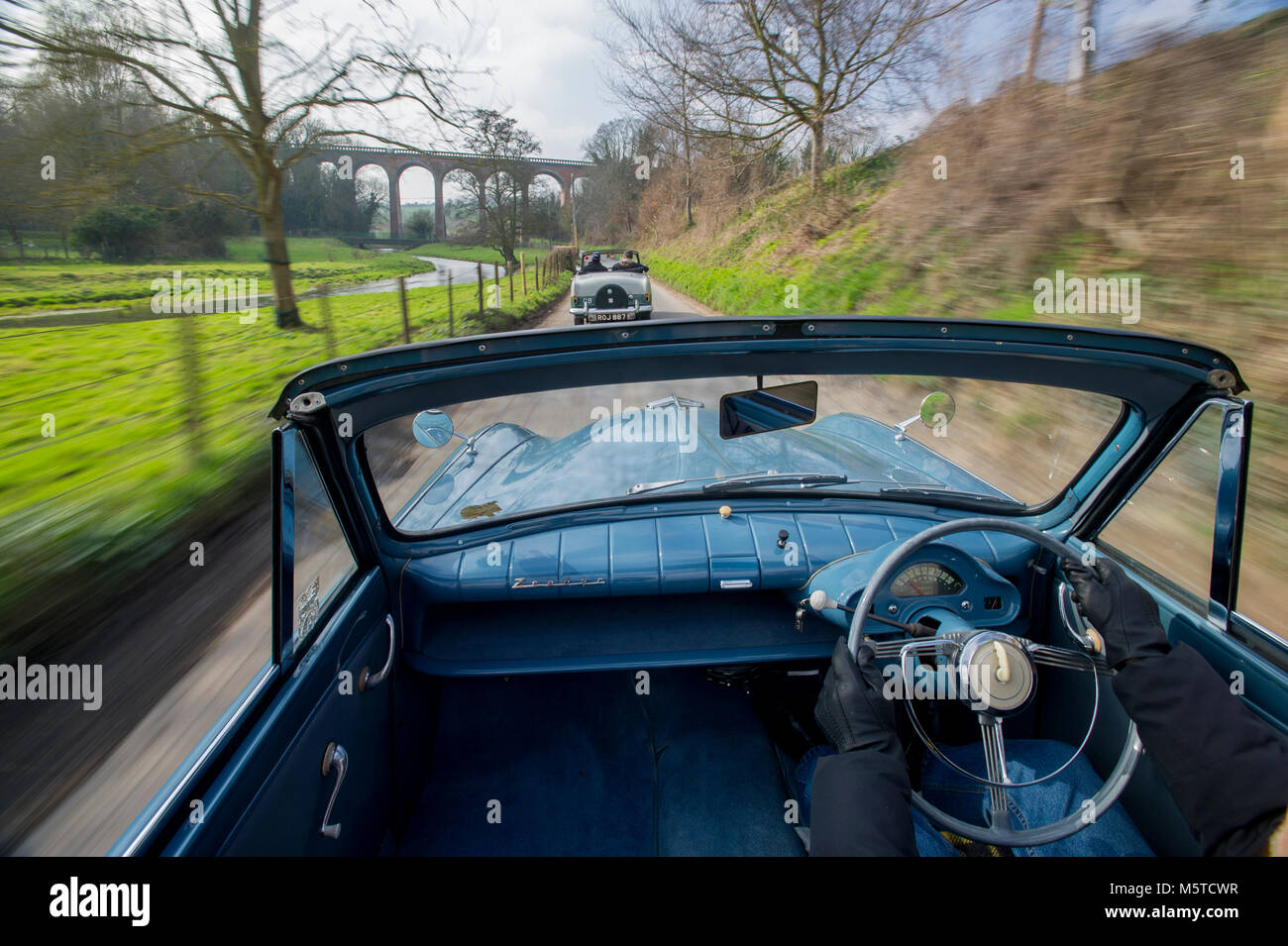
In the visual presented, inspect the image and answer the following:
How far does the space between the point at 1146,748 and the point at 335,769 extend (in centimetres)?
207

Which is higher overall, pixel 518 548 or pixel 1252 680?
pixel 518 548

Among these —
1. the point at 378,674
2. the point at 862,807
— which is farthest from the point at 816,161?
the point at 862,807

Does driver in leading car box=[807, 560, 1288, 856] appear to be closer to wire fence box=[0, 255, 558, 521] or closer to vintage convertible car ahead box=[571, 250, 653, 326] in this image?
wire fence box=[0, 255, 558, 521]

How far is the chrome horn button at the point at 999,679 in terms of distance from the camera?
1.78 m

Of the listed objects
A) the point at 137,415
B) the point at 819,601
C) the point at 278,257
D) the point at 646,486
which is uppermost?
the point at 278,257

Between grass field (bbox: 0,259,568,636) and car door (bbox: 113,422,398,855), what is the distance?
8.56ft

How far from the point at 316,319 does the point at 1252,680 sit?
33.2 feet

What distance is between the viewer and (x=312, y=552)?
1.86 m

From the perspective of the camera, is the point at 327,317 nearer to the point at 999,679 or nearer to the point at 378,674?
the point at 378,674

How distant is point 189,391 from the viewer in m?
5.60

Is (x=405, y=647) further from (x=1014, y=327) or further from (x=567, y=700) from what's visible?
(x=1014, y=327)

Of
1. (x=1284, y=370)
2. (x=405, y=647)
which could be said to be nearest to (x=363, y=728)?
(x=405, y=647)

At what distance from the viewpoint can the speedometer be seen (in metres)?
2.16

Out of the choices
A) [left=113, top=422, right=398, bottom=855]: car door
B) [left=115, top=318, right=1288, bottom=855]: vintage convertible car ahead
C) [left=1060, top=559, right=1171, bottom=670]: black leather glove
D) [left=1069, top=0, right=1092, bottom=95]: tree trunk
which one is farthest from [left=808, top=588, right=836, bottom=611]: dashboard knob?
[left=1069, top=0, right=1092, bottom=95]: tree trunk
